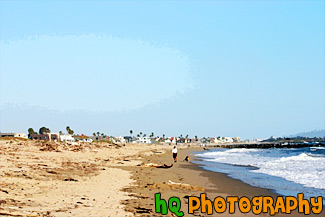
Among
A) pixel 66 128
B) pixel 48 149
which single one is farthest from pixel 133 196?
pixel 66 128

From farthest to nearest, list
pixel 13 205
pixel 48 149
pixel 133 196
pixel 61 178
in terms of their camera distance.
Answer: pixel 48 149 → pixel 61 178 → pixel 133 196 → pixel 13 205

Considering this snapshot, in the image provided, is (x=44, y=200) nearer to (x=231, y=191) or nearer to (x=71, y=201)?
(x=71, y=201)

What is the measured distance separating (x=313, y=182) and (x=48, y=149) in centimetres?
2747

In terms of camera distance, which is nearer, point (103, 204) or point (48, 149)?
point (103, 204)

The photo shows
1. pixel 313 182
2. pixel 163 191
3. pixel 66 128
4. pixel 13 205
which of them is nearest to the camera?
pixel 13 205

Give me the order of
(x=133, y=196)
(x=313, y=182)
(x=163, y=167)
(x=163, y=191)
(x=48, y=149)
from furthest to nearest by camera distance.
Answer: (x=48, y=149), (x=163, y=167), (x=313, y=182), (x=163, y=191), (x=133, y=196)

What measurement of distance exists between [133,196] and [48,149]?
92.1 feet

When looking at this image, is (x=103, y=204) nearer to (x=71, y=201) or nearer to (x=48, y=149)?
(x=71, y=201)

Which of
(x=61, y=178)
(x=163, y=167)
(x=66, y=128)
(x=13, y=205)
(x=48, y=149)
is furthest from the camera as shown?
(x=66, y=128)

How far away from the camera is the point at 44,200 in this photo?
10.2 m

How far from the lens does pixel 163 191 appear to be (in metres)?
13.8

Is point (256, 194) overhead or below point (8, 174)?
below

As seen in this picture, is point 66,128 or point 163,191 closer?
point 163,191

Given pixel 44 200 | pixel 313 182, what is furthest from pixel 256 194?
pixel 44 200
